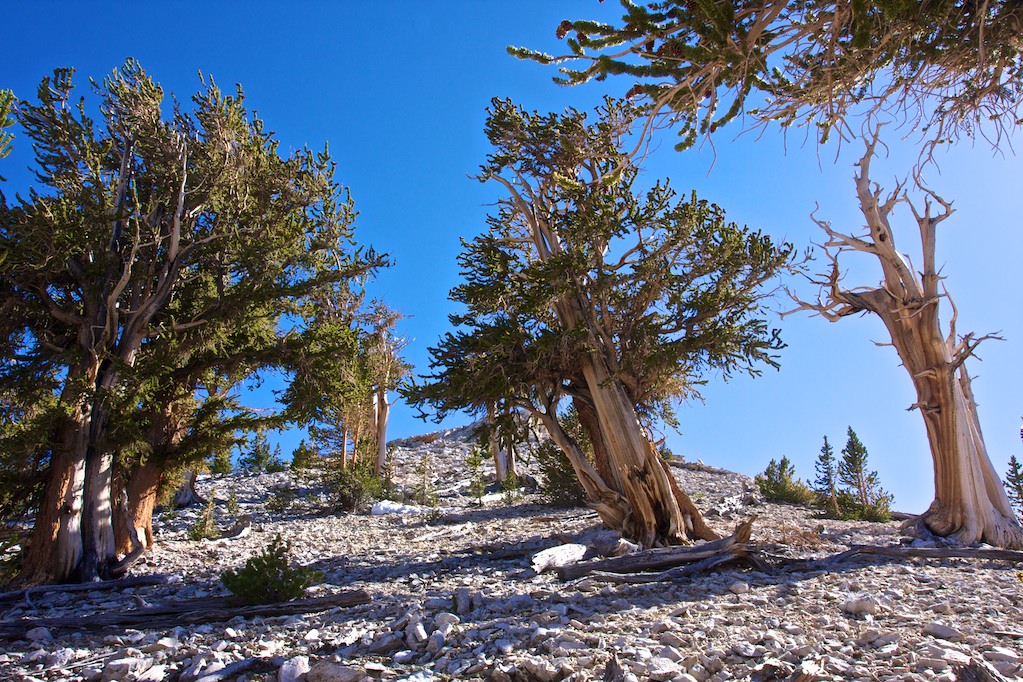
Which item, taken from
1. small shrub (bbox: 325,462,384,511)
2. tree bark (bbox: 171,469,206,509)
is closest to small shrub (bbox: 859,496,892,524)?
small shrub (bbox: 325,462,384,511)

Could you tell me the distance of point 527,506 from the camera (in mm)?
15578

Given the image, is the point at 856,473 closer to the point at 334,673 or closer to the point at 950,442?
the point at 950,442

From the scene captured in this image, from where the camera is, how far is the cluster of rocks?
3.93 metres

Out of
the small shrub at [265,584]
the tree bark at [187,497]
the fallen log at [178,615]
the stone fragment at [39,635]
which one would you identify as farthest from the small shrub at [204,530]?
the stone fragment at [39,635]

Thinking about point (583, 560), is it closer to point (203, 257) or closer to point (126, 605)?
point (126, 605)

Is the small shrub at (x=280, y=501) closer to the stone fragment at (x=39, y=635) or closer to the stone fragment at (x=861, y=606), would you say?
the stone fragment at (x=39, y=635)

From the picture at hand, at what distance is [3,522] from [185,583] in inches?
156

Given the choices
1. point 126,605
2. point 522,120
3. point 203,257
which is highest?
point 522,120

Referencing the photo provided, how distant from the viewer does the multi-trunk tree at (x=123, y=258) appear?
939cm

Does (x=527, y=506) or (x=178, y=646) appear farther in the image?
(x=527, y=506)

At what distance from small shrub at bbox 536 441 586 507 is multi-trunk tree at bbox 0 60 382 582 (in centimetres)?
663

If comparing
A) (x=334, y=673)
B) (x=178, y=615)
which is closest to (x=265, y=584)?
(x=178, y=615)

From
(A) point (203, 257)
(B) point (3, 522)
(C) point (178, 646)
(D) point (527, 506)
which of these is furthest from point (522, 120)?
(B) point (3, 522)

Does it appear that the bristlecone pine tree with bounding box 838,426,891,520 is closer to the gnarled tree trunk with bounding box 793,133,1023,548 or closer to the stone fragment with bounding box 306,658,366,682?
the gnarled tree trunk with bounding box 793,133,1023,548
